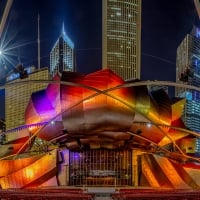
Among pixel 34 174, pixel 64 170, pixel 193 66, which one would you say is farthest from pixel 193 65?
pixel 34 174

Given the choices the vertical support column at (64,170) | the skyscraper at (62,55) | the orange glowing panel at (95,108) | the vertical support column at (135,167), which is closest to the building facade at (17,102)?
the skyscraper at (62,55)

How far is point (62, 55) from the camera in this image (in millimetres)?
89812

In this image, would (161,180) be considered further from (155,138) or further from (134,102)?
(134,102)

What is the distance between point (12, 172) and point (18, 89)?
66.2m

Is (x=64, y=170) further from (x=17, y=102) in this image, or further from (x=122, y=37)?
(x=122, y=37)

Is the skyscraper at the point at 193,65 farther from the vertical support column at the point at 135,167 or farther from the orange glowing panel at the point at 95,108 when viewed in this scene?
the orange glowing panel at the point at 95,108

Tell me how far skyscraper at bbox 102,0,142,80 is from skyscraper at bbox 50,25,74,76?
8.01 metres

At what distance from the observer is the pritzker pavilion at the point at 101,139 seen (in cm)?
2964

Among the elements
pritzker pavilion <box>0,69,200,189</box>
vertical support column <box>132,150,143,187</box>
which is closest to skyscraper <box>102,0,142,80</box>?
vertical support column <box>132,150,143,187</box>

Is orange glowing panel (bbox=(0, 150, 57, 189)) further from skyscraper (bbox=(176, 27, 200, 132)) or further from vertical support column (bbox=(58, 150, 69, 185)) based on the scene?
skyscraper (bbox=(176, 27, 200, 132))

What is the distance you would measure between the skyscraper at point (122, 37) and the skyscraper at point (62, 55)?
8005mm

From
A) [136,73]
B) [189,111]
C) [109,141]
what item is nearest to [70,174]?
[109,141]

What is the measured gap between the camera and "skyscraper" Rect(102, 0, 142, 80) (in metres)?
88.5

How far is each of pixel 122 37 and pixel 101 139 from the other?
66.8m
